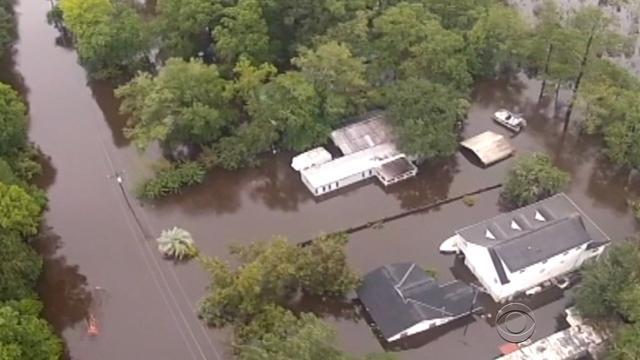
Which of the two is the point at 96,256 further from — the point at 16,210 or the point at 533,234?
the point at 533,234

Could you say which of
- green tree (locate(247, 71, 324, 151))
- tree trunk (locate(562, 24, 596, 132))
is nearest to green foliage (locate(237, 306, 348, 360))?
green tree (locate(247, 71, 324, 151))

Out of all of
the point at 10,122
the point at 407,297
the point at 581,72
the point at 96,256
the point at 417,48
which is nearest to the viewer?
the point at 407,297

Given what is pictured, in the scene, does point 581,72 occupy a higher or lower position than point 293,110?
lower

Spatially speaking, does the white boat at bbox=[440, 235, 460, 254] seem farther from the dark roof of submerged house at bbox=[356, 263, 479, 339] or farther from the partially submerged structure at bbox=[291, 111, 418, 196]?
the partially submerged structure at bbox=[291, 111, 418, 196]

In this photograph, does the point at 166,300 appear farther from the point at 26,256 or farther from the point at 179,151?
the point at 179,151

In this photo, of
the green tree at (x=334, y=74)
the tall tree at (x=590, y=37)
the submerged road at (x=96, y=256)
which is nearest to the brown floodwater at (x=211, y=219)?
the submerged road at (x=96, y=256)

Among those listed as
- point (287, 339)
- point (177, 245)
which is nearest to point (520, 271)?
point (287, 339)
